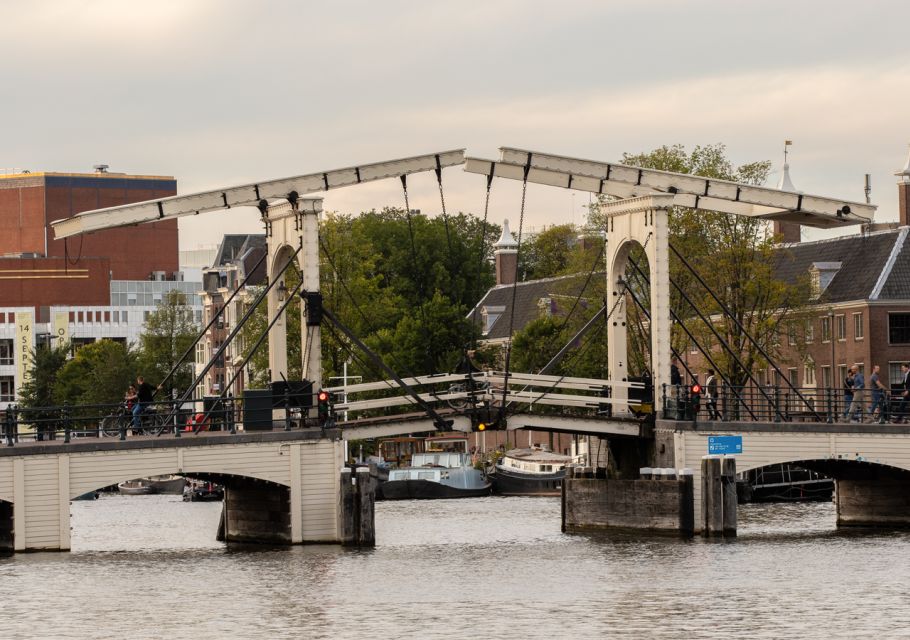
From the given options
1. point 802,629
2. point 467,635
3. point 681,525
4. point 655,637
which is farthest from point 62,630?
point 681,525

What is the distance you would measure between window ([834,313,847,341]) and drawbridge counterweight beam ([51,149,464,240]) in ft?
126

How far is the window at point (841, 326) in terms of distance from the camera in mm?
76562

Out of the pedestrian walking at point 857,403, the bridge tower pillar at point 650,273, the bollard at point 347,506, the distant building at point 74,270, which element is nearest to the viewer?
the bollard at point 347,506

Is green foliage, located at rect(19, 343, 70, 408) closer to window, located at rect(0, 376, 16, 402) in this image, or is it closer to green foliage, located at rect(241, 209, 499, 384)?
window, located at rect(0, 376, 16, 402)

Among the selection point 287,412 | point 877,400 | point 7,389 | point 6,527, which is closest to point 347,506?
point 287,412

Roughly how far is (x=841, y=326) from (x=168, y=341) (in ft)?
180

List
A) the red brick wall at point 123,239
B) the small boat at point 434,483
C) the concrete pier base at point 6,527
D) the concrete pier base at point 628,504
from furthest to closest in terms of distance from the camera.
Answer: the red brick wall at point 123,239 < the small boat at point 434,483 < the concrete pier base at point 628,504 < the concrete pier base at point 6,527

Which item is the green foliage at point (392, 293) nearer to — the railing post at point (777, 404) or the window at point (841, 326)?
the railing post at point (777, 404)

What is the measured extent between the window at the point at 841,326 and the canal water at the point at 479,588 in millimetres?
31008

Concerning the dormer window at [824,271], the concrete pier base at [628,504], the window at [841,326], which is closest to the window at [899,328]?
the window at [841,326]

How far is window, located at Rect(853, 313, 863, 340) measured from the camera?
247ft

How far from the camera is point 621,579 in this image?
33.3m

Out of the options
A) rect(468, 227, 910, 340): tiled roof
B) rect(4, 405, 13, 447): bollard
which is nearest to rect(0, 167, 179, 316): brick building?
rect(468, 227, 910, 340): tiled roof

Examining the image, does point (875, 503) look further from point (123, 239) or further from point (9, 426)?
point (123, 239)
